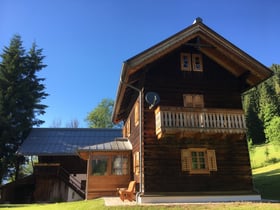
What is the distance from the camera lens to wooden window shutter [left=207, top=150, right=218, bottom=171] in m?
13.4

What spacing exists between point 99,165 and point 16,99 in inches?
653

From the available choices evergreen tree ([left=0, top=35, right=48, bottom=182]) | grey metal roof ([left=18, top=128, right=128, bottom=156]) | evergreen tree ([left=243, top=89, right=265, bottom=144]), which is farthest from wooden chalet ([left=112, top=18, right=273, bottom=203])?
evergreen tree ([left=243, top=89, right=265, bottom=144])

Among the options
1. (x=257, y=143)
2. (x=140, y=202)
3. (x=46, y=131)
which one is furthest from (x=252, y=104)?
(x=140, y=202)

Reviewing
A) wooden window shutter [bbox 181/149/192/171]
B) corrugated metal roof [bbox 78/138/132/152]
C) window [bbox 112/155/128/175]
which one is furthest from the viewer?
window [bbox 112/155/128/175]

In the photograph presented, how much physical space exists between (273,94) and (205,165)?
48.3 meters

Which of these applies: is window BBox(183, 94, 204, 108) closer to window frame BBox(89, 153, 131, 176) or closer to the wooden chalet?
the wooden chalet

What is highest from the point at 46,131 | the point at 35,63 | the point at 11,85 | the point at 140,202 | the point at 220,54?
the point at 35,63

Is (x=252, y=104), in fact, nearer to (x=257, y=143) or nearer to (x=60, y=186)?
(x=257, y=143)

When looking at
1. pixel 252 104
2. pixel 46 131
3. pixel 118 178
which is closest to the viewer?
pixel 118 178

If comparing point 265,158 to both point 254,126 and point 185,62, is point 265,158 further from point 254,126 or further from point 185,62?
point 185,62

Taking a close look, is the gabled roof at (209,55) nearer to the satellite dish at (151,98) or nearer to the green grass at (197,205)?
the satellite dish at (151,98)

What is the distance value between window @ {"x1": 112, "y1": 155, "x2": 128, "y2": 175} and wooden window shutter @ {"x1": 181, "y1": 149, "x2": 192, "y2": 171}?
4738 mm

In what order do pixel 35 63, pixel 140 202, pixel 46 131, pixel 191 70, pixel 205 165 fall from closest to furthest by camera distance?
1. pixel 140 202
2. pixel 205 165
3. pixel 191 70
4. pixel 46 131
5. pixel 35 63

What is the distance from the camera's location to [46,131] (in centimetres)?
2827
